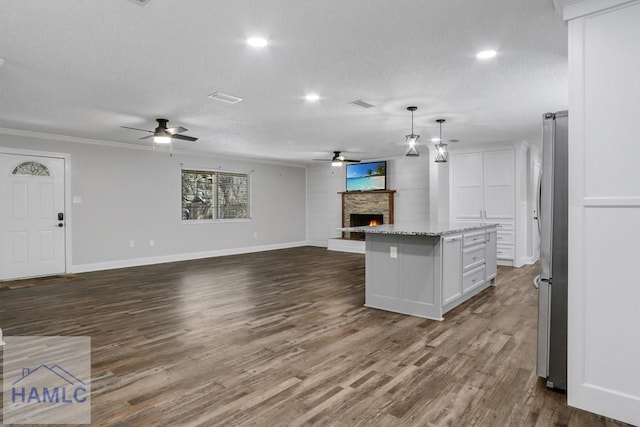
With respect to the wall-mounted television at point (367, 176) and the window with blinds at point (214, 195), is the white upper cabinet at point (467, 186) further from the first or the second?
the window with blinds at point (214, 195)

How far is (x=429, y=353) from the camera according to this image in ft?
9.87

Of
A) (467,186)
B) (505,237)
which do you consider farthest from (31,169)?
(505,237)

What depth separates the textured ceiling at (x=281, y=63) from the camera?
2.46 metres

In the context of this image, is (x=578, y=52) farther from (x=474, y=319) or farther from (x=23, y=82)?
(x=23, y=82)

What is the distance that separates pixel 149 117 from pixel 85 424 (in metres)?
4.26

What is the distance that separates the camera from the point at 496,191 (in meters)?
7.33

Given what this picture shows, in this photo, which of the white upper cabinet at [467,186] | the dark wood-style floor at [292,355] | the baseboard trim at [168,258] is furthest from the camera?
the white upper cabinet at [467,186]

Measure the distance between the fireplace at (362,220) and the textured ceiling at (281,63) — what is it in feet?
14.3

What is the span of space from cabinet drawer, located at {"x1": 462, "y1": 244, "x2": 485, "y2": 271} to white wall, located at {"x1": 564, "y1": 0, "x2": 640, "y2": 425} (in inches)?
90.0

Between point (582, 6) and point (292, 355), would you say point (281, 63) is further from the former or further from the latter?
point (292, 355)

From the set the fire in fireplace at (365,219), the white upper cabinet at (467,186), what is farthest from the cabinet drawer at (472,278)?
the fire in fireplace at (365,219)

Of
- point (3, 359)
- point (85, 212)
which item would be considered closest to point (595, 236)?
point (3, 359)

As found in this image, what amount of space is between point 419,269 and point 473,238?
48.7 inches

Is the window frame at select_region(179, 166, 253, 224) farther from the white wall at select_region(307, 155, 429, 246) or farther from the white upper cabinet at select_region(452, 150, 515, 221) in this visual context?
the white upper cabinet at select_region(452, 150, 515, 221)
